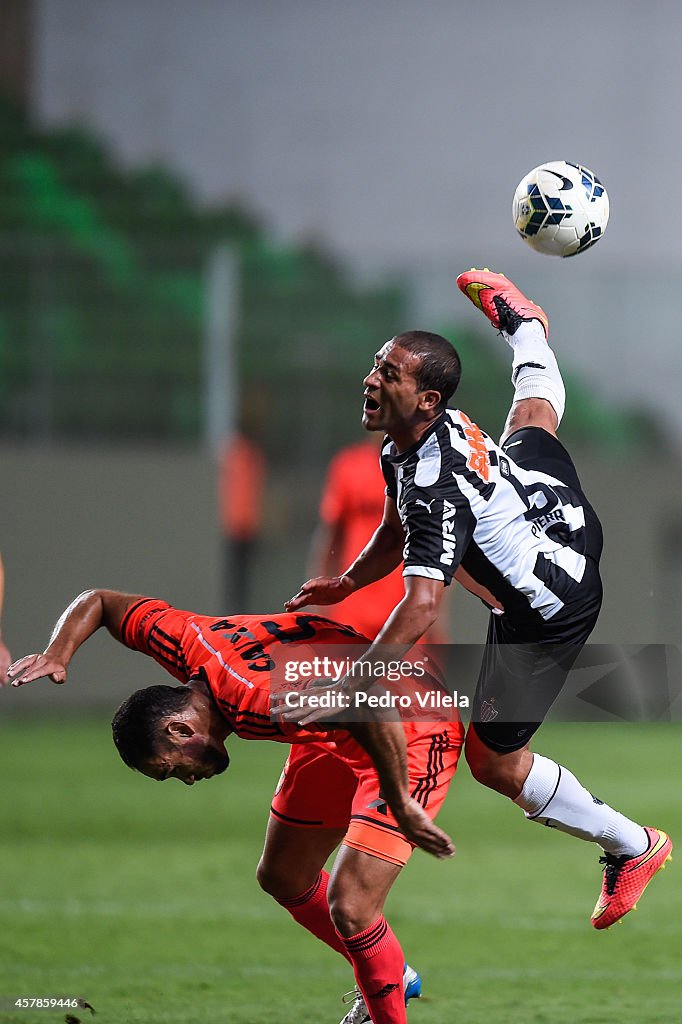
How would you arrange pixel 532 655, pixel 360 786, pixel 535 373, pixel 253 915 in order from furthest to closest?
pixel 253 915, pixel 535 373, pixel 532 655, pixel 360 786

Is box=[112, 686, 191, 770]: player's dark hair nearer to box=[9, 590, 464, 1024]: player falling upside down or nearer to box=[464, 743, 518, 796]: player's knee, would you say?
box=[9, 590, 464, 1024]: player falling upside down

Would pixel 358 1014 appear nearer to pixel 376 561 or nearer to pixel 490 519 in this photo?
pixel 376 561

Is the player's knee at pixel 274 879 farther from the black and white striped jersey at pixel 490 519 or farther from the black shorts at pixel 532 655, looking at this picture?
the black and white striped jersey at pixel 490 519

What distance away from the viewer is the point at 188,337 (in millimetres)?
14484

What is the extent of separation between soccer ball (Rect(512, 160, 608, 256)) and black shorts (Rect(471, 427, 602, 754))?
29.3 inches

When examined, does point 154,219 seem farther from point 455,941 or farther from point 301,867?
point 301,867

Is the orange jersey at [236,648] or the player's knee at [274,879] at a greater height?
the orange jersey at [236,648]

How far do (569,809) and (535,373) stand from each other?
1.50 meters

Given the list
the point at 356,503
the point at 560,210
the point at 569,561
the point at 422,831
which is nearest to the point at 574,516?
the point at 569,561

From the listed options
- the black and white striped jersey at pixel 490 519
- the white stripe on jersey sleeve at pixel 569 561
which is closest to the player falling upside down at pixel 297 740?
the black and white striped jersey at pixel 490 519

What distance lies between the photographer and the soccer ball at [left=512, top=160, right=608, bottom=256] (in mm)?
4914

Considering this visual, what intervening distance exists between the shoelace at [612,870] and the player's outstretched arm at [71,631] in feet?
6.38

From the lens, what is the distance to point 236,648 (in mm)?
4367

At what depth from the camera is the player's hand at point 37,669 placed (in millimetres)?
4070
